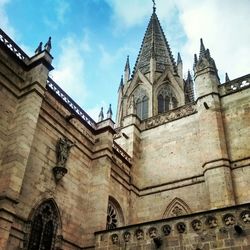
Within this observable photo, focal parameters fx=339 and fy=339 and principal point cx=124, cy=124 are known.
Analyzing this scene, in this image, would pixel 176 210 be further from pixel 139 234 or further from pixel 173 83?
pixel 173 83

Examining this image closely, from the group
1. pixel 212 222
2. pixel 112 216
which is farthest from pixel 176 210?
pixel 212 222

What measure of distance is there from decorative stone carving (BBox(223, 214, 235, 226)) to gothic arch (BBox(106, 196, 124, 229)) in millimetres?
6510

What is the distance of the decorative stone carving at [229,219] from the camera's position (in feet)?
28.5

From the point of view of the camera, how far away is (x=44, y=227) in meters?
10.6

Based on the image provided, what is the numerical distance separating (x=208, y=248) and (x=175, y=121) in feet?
31.4

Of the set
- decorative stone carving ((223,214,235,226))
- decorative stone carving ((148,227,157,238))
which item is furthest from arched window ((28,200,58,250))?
decorative stone carving ((223,214,235,226))

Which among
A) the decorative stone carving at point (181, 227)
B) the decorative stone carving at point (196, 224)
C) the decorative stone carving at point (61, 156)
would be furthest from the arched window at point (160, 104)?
the decorative stone carving at point (196, 224)

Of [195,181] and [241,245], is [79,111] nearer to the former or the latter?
[195,181]

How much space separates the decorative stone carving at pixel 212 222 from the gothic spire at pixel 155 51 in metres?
25.5

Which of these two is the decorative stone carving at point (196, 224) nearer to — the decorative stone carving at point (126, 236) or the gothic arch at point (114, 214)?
the decorative stone carving at point (126, 236)

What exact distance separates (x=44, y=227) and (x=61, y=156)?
8.48 ft

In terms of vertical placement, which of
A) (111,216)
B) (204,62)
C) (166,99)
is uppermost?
(166,99)

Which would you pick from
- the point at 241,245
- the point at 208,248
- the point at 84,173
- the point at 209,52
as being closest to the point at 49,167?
the point at 84,173

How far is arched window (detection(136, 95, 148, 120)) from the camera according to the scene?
1186 inches
